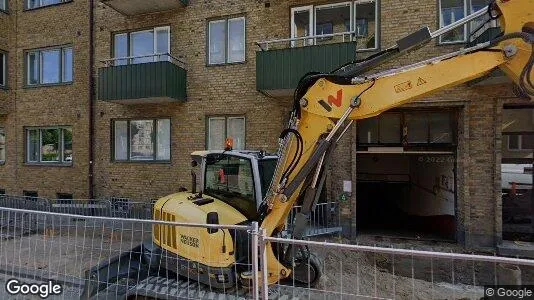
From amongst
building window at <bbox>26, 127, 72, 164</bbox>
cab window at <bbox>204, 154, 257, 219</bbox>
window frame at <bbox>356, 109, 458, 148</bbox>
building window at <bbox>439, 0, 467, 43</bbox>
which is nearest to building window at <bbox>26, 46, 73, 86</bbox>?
building window at <bbox>26, 127, 72, 164</bbox>

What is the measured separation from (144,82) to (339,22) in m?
5.99

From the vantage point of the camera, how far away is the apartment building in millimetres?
8578

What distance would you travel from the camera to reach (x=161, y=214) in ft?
17.4

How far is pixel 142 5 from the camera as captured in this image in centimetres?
1070

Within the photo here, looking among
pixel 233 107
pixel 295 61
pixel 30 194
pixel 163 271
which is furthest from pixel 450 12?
pixel 30 194

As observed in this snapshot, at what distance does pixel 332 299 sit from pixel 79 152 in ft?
35.7

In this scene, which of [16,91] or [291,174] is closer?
[291,174]

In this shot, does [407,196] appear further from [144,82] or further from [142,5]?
[142,5]

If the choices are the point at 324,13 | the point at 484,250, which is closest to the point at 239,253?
the point at 484,250

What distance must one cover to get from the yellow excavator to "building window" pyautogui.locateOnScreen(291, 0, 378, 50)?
210 inches

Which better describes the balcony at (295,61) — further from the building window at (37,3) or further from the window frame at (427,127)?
the building window at (37,3)

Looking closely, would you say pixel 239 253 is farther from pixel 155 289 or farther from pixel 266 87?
pixel 266 87

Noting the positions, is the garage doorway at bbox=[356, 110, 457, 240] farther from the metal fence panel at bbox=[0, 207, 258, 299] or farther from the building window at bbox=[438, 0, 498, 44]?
the metal fence panel at bbox=[0, 207, 258, 299]

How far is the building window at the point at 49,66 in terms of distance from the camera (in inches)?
485
